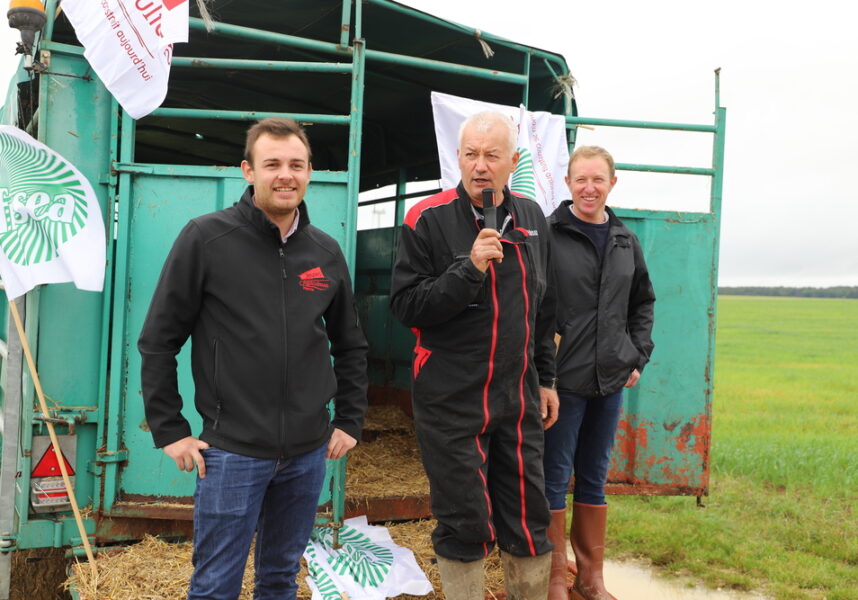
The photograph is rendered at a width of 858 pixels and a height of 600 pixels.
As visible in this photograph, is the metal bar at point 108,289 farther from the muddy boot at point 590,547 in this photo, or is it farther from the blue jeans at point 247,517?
the muddy boot at point 590,547

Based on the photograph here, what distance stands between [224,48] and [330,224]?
5.47 feet

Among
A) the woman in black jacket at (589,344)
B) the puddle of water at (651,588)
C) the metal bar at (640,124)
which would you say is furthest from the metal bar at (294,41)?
the puddle of water at (651,588)

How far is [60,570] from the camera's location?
12.3 ft

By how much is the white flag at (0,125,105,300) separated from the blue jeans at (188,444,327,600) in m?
1.43

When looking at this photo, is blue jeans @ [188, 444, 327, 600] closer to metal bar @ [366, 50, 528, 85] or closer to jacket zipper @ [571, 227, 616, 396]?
jacket zipper @ [571, 227, 616, 396]

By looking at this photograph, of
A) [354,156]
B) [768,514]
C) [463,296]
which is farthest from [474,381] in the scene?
[768,514]

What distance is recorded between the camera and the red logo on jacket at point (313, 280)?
251 cm

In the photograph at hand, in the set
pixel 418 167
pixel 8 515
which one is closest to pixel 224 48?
pixel 418 167

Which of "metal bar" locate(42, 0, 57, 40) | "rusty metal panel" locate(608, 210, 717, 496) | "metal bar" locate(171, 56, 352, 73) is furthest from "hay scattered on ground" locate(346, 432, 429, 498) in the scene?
"metal bar" locate(42, 0, 57, 40)

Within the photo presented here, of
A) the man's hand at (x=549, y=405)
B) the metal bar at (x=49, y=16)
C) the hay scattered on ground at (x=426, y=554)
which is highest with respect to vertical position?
the metal bar at (x=49, y=16)

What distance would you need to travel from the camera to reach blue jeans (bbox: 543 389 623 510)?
3377mm

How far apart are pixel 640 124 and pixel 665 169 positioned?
12.8 inches

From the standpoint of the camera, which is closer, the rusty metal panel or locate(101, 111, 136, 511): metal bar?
locate(101, 111, 136, 511): metal bar

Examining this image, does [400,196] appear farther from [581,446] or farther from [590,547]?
[590,547]
